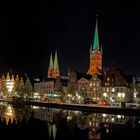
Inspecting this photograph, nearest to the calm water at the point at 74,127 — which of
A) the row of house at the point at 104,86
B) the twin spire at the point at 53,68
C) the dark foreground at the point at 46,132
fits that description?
the dark foreground at the point at 46,132

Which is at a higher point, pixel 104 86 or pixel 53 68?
pixel 53 68

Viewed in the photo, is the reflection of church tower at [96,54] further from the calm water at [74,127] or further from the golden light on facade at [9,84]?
the calm water at [74,127]

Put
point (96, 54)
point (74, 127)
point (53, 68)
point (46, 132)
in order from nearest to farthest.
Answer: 1. point (46, 132)
2. point (74, 127)
3. point (96, 54)
4. point (53, 68)

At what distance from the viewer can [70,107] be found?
59.6 metres

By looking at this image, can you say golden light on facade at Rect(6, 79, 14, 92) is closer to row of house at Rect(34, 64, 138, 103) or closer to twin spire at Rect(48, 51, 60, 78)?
twin spire at Rect(48, 51, 60, 78)

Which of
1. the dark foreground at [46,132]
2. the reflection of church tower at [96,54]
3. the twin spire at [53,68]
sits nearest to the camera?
the dark foreground at [46,132]

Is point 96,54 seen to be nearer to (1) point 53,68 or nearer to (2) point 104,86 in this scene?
(1) point 53,68

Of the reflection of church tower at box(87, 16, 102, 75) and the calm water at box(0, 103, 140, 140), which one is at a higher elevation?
the reflection of church tower at box(87, 16, 102, 75)

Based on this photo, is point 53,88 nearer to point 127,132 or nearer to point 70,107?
point 70,107

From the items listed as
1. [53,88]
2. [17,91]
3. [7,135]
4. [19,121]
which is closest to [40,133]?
[7,135]

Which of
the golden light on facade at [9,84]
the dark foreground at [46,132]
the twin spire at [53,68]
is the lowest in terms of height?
the dark foreground at [46,132]

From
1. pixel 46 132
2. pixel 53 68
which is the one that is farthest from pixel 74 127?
pixel 53 68

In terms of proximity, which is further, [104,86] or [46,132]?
[104,86]

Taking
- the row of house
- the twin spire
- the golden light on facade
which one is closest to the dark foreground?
the row of house
